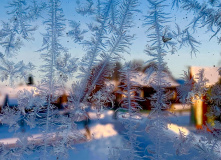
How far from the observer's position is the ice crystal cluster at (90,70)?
1.86 ft

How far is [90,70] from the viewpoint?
58 cm

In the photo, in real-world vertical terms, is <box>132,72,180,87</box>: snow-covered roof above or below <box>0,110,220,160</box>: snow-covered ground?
above

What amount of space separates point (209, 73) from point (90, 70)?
28cm

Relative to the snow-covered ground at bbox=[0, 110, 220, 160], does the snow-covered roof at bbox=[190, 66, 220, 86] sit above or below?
above

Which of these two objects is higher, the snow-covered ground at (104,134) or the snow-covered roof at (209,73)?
the snow-covered roof at (209,73)

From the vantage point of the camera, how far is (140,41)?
0.58m

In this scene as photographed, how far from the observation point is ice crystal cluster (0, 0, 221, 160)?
1.86 ft

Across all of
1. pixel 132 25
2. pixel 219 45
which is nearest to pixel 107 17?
pixel 132 25

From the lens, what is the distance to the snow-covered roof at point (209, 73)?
1.94ft

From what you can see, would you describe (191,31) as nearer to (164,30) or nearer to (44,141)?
(164,30)

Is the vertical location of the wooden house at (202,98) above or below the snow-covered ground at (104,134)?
above

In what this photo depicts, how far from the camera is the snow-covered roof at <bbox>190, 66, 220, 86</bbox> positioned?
59 centimetres

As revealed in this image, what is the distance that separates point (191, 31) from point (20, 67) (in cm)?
41

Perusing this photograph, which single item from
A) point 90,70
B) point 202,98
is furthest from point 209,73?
point 90,70
